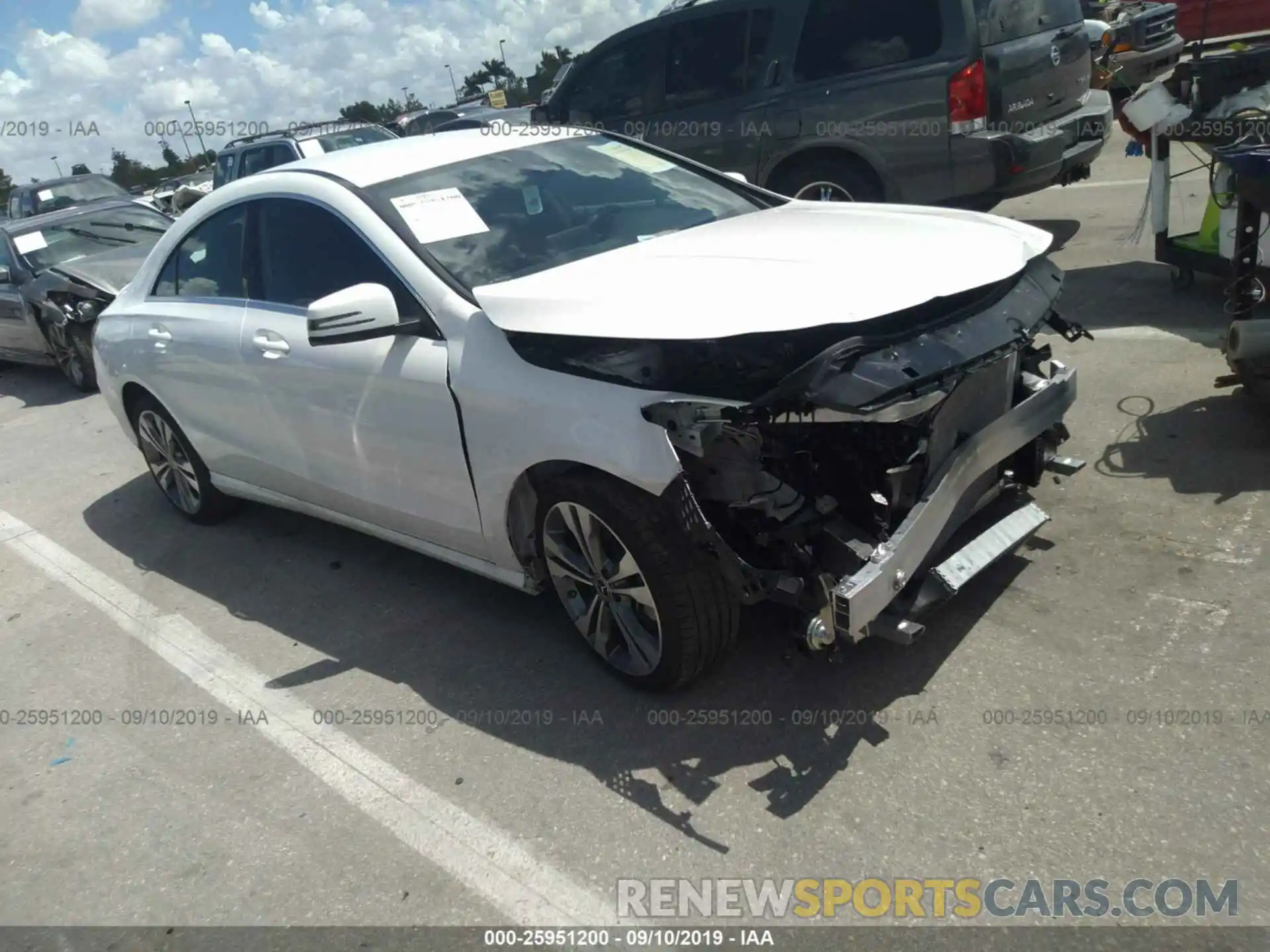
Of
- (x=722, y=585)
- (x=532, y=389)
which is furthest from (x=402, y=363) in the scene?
(x=722, y=585)

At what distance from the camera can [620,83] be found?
27.9 ft

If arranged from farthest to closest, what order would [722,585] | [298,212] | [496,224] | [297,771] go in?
[298,212], [496,224], [297,771], [722,585]

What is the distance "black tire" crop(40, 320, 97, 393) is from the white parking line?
17.3 ft

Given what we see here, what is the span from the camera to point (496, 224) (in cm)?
371

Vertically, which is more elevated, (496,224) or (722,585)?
(496,224)

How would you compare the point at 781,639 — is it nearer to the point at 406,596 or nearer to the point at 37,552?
the point at 406,596

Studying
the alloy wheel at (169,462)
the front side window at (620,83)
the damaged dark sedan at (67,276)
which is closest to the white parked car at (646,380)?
the alloy wheel at (169,462)

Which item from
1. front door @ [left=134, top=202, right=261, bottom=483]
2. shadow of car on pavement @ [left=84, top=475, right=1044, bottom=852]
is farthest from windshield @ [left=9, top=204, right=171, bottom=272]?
shadow of car on pavement @ [left=84, top=475, right=1044, bottom=852]

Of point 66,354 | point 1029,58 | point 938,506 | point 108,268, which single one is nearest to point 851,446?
point 938,506

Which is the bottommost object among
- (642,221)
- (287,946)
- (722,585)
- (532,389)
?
(287,946)

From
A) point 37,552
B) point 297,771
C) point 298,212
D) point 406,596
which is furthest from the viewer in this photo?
point 37,552

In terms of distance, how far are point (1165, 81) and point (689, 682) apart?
16.1 feet

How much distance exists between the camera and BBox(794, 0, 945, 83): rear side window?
6781mm

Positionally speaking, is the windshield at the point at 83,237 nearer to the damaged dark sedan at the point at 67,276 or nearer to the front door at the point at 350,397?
the damaged dark sedan at the point at 67,276
